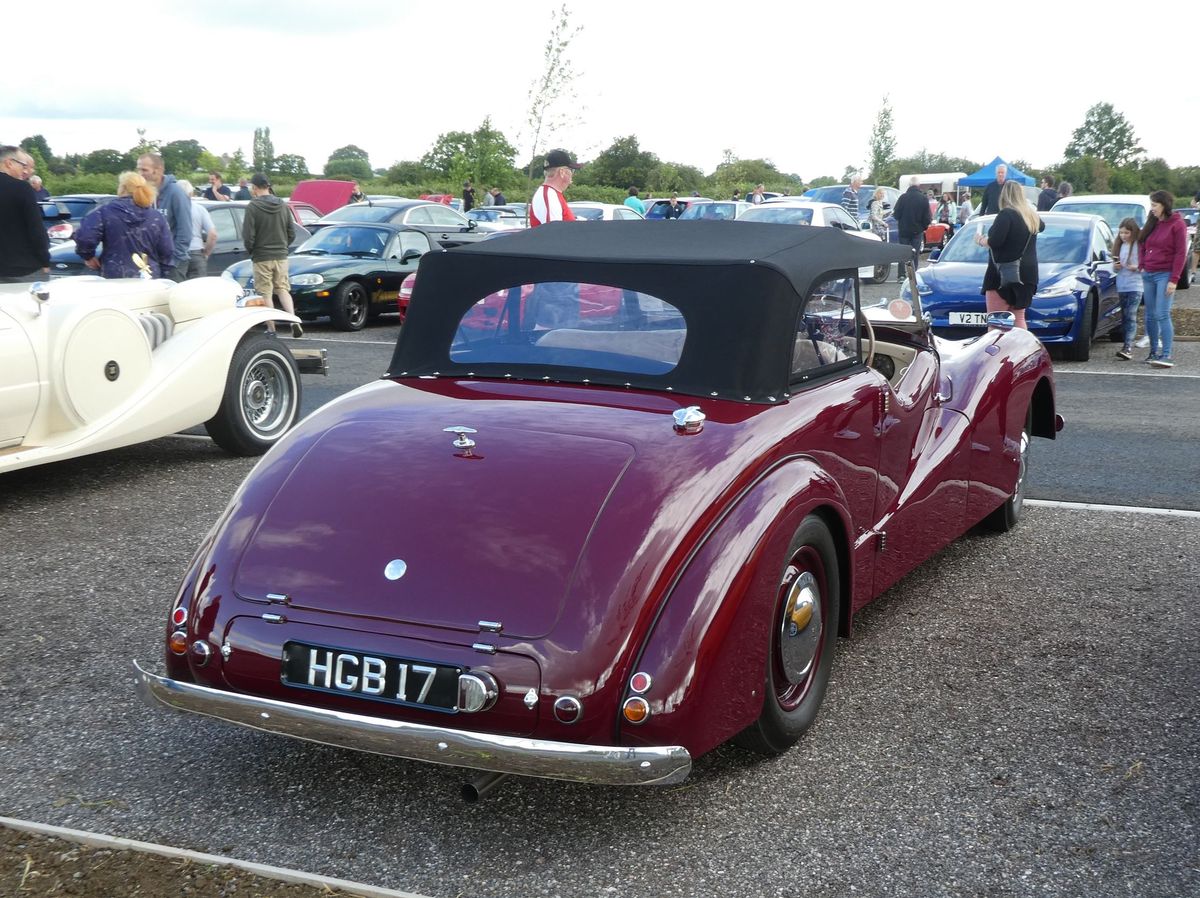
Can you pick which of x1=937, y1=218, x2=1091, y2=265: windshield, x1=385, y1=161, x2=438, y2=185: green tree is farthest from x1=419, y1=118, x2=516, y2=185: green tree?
x1=937, y1=218, x2=1091, y2=265: windshield

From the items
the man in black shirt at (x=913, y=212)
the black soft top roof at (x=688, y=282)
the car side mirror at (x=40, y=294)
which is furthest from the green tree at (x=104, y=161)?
the black soft top roof at (x=688, y=282)

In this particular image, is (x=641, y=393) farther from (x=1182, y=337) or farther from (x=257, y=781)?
(x=1182, y=337)

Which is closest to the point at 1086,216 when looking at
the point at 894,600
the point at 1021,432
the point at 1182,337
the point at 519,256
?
the point at 1182,337

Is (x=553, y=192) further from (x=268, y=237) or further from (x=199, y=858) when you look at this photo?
(x=199, y=858)

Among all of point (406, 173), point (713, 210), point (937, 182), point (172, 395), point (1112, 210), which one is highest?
point (406, 173)

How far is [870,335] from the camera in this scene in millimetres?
4809

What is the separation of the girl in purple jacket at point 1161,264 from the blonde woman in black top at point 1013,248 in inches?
72.5

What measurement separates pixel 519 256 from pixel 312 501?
123 centimetres

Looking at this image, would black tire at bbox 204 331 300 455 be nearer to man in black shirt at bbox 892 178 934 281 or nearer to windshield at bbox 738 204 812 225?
windshield at bbox 738 204 812 225

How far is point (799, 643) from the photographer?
376cm

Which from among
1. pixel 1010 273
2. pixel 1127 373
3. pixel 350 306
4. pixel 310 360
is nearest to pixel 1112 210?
pixel 1127 373

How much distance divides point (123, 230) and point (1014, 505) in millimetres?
7063

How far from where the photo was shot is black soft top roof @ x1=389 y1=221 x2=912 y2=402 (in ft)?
12.9

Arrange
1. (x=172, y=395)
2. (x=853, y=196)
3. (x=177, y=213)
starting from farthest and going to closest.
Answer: (x=853, y=196) < (x=177, y=213) < (x=172, y=395)
